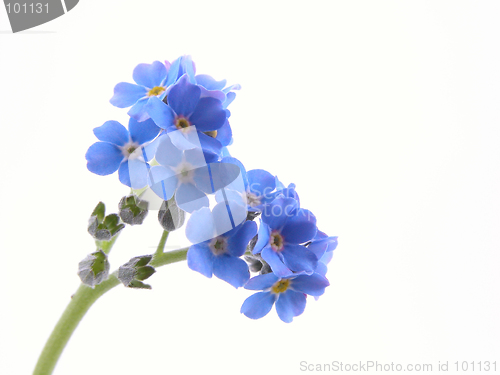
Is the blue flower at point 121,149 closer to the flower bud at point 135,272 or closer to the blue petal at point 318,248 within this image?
the flower bud at point 135,272

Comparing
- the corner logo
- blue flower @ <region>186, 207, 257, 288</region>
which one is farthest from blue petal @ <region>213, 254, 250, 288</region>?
the corner logo

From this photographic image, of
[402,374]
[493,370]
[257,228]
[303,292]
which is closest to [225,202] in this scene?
[257,228]

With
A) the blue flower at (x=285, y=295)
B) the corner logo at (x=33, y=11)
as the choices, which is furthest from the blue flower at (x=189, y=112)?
the corner logo at (x=33, y=11)

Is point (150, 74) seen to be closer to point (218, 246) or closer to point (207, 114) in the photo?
point (207, 114)

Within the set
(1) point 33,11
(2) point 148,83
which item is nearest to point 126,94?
(2) point 148,83

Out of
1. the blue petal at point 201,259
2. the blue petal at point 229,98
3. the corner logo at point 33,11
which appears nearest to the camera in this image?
the blue petal at point 201,259

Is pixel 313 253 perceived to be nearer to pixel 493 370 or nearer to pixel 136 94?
pixel 136 94

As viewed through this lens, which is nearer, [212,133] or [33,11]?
[212,133]
